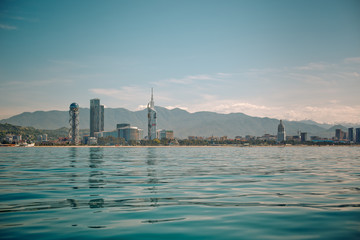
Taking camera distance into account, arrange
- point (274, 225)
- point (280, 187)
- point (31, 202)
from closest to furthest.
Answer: point (274, 225)
point (31, 202)
point (280, 187)

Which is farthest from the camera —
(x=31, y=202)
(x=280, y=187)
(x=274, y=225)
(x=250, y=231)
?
(x=280, y=187)

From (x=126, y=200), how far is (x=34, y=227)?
9540 millimetres

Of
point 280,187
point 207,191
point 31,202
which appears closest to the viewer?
point 31,202

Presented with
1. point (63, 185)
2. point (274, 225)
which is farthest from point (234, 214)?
point (63, 185)

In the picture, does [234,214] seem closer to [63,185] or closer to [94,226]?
Answer: [94,226]

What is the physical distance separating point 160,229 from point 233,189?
1671 cm

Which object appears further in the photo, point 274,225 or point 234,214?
point 234,214

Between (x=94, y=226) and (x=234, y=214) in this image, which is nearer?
(x=94, y=226)

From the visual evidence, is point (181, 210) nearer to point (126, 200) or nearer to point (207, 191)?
point (126, 200)

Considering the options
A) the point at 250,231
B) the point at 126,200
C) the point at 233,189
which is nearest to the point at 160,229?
the point at 250,231

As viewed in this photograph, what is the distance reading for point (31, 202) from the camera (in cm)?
2575

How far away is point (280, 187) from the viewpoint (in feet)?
114

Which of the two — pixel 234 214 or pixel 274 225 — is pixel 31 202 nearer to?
pixel 234 214

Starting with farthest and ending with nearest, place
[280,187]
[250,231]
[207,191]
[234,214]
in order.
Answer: [280,187], [207,191], [234,214], [250,231]
